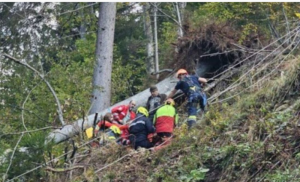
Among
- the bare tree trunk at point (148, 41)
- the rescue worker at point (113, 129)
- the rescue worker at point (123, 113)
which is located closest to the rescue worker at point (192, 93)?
the rescue worker at point (123, 113)

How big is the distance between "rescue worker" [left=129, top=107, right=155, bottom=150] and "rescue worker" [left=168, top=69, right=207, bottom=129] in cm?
75

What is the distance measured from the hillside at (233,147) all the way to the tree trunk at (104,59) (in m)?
3.79

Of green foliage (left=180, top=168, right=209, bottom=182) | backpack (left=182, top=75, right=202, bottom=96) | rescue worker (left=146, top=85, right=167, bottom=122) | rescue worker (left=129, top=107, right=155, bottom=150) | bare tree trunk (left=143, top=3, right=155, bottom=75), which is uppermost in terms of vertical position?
bare tree trunk (left=143, top=3, right=155, bottom=75)

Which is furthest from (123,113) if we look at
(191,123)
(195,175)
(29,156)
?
(195,175)

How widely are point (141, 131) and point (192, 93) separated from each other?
1.39 meters

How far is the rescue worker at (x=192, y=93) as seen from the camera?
12.7 m

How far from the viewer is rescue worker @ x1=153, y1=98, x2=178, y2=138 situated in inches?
488

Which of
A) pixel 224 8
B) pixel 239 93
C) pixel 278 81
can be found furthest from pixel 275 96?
pixel 224 8

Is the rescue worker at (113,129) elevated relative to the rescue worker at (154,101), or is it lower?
→ lower

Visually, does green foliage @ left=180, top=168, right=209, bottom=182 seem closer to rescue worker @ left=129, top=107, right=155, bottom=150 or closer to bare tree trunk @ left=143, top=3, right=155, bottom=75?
rescue worker @ left=129, top=107, right=155, bottom=150

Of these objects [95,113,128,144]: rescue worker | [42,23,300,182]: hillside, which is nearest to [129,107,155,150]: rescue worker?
[95,113,128,144]: rescue worker

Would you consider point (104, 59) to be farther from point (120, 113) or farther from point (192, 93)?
point (192, 93)

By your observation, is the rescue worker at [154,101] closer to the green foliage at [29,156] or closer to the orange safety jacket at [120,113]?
the orange safety jacket at [120,113]

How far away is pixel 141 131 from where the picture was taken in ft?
40.7
